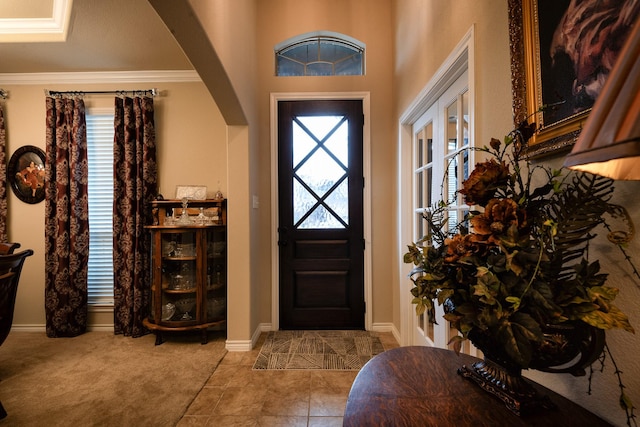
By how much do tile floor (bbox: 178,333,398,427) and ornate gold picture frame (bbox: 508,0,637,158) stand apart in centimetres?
174

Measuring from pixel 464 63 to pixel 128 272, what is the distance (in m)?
3.28

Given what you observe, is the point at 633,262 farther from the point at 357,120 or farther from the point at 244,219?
the point at 357,120

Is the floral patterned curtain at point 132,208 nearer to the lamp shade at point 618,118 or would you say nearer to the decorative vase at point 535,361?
the decorative vase at point 535,361

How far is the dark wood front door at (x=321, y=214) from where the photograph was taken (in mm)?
2863

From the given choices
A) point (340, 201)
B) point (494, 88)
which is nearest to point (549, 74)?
point (494, 88)

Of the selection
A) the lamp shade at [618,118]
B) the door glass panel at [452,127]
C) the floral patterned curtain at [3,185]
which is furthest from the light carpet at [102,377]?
the door glass panel at [452,127]

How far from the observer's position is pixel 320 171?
9.51 ft

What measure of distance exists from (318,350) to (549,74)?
2.39 metres

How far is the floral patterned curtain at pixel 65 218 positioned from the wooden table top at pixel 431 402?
131 inches

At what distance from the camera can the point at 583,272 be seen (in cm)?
57

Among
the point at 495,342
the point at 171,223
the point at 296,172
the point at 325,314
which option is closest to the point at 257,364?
the point at 325,314

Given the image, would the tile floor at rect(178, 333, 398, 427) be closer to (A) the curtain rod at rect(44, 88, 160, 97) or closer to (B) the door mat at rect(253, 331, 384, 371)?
(B) the door mat at rect(253, 331, 384, 371)

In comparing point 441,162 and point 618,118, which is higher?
point 441,162

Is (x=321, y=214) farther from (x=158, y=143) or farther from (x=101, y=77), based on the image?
(x=101, y=77)
